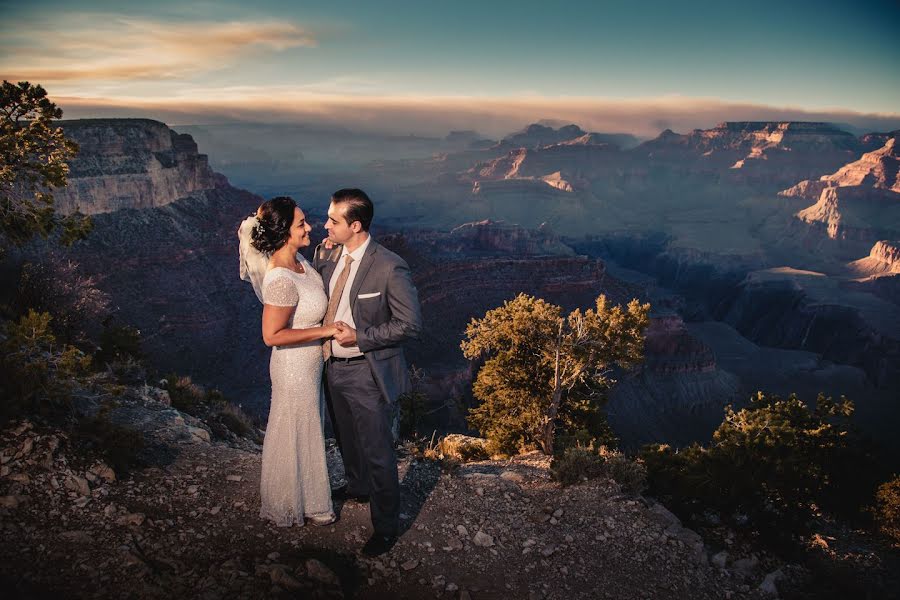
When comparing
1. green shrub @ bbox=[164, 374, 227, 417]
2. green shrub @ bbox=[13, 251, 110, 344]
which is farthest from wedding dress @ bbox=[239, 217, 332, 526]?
green shrub @ bbox=[13, 251, 110, 344]

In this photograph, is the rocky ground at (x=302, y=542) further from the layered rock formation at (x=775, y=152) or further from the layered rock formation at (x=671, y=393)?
the layered rock formation at (x=775, y=152)

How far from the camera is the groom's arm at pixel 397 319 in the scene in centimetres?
464

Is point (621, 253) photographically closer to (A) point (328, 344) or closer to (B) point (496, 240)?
(B) point (496, 240)

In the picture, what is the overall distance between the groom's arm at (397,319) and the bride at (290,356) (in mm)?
293

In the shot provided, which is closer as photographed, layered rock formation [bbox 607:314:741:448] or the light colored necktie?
the light colored necktie

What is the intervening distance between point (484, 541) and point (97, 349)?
1000cm

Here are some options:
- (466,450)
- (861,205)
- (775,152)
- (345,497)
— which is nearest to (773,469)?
(466,450)

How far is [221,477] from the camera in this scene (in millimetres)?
6098

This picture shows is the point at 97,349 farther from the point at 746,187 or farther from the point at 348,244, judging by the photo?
the point at 746,187

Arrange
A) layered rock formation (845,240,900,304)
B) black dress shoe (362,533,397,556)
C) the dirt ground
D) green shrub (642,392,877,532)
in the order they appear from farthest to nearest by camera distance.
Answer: layered rock formation (845,240,900,304)
green shrub (642,392,877,532)
black dress shoe (362,533,397,556)
the dirt ground

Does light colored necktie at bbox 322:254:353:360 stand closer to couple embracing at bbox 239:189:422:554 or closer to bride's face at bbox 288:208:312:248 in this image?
couple embracing at bbox 239:189:422:554

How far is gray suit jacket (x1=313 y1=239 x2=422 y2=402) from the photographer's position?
4.71 metres

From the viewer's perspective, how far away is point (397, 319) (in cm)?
476

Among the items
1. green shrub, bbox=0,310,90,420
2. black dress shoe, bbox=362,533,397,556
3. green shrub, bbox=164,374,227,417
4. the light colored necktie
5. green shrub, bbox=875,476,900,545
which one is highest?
the light colored necktie
